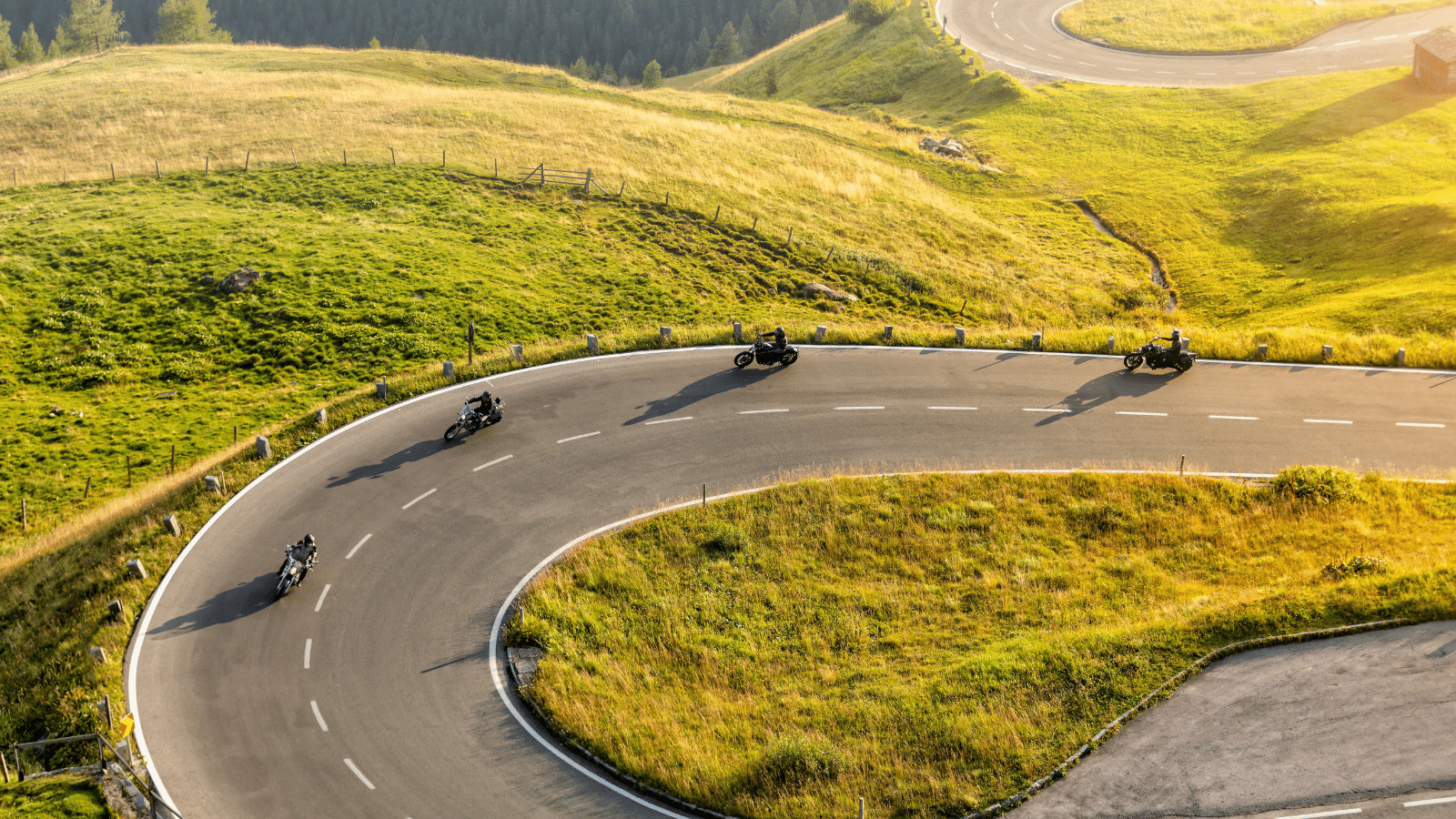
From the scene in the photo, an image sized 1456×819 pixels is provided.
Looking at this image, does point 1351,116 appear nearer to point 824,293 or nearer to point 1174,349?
point 1174,349

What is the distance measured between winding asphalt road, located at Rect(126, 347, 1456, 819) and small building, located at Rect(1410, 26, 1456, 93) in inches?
1912

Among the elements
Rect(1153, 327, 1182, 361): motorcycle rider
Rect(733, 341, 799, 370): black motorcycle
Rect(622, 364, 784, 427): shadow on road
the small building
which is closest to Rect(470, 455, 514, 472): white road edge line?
Rect(622, 364, 784, 427): shadow on road

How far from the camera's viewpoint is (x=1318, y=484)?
26.0m

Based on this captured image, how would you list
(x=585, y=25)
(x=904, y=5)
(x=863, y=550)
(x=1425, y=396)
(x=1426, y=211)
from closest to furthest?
(x=863, y=550), (x=1425, y=396), (x=1426, y=211), (x=904, y=5), (x=585, y=25)

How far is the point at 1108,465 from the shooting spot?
28062 mm

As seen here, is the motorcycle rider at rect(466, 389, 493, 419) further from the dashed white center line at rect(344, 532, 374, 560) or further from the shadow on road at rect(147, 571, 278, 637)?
the shadow on road at rect(147, 571, 278, 637)

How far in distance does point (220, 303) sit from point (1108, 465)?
125ft

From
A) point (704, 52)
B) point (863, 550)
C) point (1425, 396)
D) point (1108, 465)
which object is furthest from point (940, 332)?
point (704, 52)

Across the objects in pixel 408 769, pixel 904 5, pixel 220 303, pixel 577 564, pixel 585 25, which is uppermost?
pixel 585 25

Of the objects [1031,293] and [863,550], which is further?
[1031,293]

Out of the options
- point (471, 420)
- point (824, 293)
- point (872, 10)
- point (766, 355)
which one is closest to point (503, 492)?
point (471, 420)

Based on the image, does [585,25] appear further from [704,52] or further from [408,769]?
[408,769]

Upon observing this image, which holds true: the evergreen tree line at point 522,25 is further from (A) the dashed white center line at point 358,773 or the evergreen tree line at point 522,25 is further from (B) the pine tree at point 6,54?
(A) the dashed white center line at point 358,773

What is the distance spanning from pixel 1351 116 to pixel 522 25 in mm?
161903
